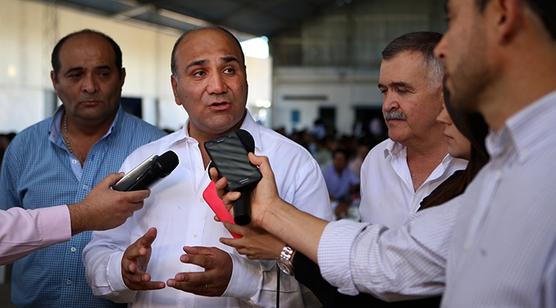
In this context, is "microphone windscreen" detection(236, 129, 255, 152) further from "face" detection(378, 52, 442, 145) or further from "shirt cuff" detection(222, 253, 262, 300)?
"face" detection(378, 52, 442, 145)

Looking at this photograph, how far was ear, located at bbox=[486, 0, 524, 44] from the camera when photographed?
3.16ft

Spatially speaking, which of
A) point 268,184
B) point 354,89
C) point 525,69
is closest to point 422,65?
point 268,184

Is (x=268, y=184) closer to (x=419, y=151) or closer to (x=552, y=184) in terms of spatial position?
(x=552, y=184)

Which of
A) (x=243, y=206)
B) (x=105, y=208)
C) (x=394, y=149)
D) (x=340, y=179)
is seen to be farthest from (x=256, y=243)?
(x=340, y=179)

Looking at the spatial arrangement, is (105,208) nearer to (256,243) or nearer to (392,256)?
(256,243)

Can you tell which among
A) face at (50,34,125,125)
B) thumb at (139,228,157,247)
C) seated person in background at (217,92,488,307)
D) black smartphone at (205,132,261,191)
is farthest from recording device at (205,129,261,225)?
face at (50,34,125,125)

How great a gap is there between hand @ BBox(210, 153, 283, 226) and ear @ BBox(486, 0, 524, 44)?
64 cm

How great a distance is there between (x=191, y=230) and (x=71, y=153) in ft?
3.15

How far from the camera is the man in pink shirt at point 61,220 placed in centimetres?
181

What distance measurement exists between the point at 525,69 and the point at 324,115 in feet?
66.4

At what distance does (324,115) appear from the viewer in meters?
21.2

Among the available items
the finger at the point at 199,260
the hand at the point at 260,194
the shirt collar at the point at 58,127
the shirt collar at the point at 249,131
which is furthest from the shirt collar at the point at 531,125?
the shirt collar at the point at 58,127

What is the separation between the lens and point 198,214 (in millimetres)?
1959

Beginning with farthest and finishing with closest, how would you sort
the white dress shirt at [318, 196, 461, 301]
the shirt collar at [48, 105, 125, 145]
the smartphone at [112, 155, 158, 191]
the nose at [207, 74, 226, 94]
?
1. the shirt collar at [48, 105, 125, 145]
2. the nose at [207, 74, 226, 94]
3. the smartphone at [112, 155, 158, 191]
4. the white dress shirt at [318, 196, 461, 301]
